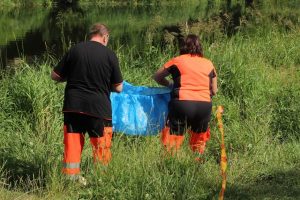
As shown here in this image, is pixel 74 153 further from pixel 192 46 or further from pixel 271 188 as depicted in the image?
pixel 271 188

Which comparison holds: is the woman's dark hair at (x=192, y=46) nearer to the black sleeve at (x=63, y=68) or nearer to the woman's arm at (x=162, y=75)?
the woman's arm at (x=162, y=75)

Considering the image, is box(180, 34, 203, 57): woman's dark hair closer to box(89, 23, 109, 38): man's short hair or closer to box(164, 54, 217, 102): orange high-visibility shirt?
box(164, 54, 217, 102): orange high-visibility shirt

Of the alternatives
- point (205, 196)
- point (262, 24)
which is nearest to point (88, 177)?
point (205, 196)

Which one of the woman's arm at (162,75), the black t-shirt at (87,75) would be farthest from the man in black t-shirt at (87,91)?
the woman's arm at (162,75)

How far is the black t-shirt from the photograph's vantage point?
4.89 m

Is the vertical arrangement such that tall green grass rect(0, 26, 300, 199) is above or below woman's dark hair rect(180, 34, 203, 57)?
below

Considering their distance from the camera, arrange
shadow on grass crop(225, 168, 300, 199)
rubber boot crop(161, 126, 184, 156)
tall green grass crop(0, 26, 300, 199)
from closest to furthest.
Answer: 1. tall green grass crop(0, 26, 300, 199)
2. shadow on grass crop(225, 168, 300, 199)
3. rubber boot crop(161, 126, 184, 156)

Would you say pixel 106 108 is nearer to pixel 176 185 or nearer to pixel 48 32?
pixel 176 185

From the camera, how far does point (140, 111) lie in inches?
232

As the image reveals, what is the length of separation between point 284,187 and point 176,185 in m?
1.34

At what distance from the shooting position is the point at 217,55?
9352 mm

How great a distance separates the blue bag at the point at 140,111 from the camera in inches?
231

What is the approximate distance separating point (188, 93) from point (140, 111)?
0.75 m

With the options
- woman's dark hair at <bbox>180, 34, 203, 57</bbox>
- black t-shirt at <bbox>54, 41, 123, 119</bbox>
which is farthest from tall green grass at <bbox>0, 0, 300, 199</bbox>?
woman's dark hair at <bbox>180, 34, 203, 57</bbox>
